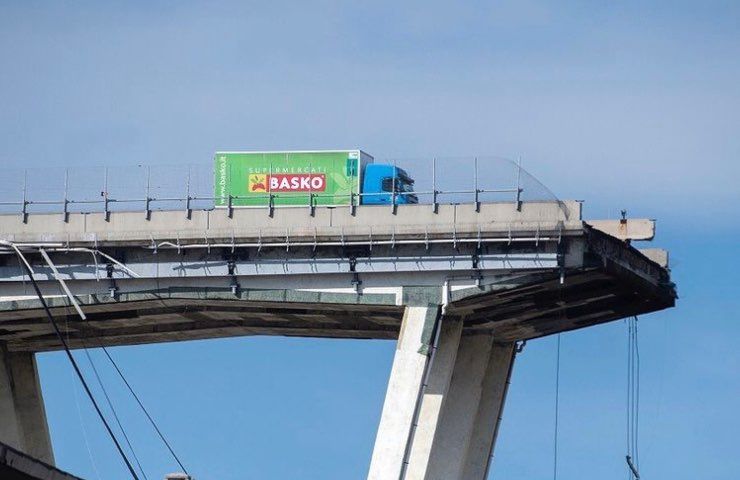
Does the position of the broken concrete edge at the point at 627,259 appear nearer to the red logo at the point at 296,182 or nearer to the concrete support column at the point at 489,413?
the concrete support column at the point at 489,413

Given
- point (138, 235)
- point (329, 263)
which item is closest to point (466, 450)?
point (329, 263)

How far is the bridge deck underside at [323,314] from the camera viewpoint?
100m

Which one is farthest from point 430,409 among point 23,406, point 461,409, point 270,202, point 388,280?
point 23,406

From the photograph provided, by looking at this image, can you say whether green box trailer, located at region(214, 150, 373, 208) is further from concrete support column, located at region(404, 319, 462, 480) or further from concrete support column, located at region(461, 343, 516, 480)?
concrete support column, located at region(461, 343, 516, 480)

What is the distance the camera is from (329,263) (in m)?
99.2

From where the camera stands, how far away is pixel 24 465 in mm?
51250

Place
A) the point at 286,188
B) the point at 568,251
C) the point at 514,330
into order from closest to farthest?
the point at 568,251 < the point at 286,188 < the point at 514,330

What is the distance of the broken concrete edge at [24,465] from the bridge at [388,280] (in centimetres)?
4371

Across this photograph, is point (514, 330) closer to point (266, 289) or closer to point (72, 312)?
point (266, 289)

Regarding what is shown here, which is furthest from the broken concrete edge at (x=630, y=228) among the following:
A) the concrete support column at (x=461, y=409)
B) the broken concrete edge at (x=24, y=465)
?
the broken concrete edge at (x=24, y=465)

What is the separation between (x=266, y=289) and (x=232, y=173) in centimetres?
661

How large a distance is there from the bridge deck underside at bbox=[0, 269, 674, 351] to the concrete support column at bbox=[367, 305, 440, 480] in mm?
1647

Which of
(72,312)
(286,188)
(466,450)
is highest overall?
(286,188)

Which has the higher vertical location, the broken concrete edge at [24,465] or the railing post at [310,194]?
the railing post at [310,194]
